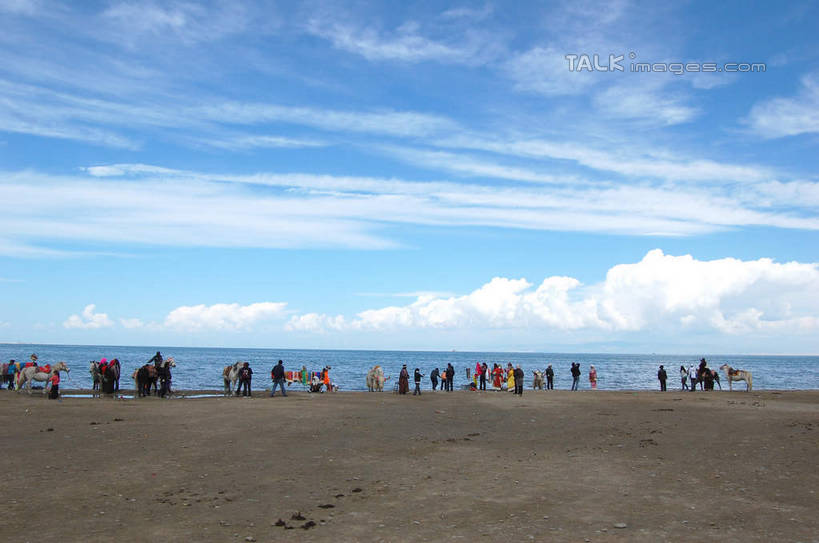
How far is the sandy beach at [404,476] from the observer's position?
32.6 feet

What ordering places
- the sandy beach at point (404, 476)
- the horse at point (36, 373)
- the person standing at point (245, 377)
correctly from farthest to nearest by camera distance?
the person standing at point (245, 377), the horse at point (36, 373), the sandy beach at point (404, 476)

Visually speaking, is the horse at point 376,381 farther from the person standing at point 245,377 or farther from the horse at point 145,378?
the horse at point 145,378

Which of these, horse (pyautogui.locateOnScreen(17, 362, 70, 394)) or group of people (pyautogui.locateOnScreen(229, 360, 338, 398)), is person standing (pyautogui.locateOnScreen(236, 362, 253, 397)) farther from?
horse (pyautogui.locateOnScreen(17, 362, 70, 394))

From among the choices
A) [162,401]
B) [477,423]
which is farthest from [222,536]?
[162,401]

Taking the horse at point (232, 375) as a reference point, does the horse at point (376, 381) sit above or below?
below

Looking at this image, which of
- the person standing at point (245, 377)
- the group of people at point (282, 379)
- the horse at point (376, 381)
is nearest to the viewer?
the person standing at point (245, 377)

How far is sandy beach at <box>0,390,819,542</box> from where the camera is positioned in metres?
9.95

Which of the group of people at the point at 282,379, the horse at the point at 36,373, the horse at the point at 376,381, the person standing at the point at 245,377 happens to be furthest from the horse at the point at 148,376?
the horse at the point at 376,381

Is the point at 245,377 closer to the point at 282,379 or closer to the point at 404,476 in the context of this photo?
the point at 282,379

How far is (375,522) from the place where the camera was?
10.3 metres

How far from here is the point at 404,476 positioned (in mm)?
13742

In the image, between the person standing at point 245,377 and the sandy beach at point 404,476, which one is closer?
the sandy beach at point 404,476

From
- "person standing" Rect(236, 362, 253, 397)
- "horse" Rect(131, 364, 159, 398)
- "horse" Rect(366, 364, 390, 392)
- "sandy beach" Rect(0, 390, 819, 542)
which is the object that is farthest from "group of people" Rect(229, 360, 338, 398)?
"sandy beach" Rect(0, 390, 819, 542)

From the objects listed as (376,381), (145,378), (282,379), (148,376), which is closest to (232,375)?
(282,379)
